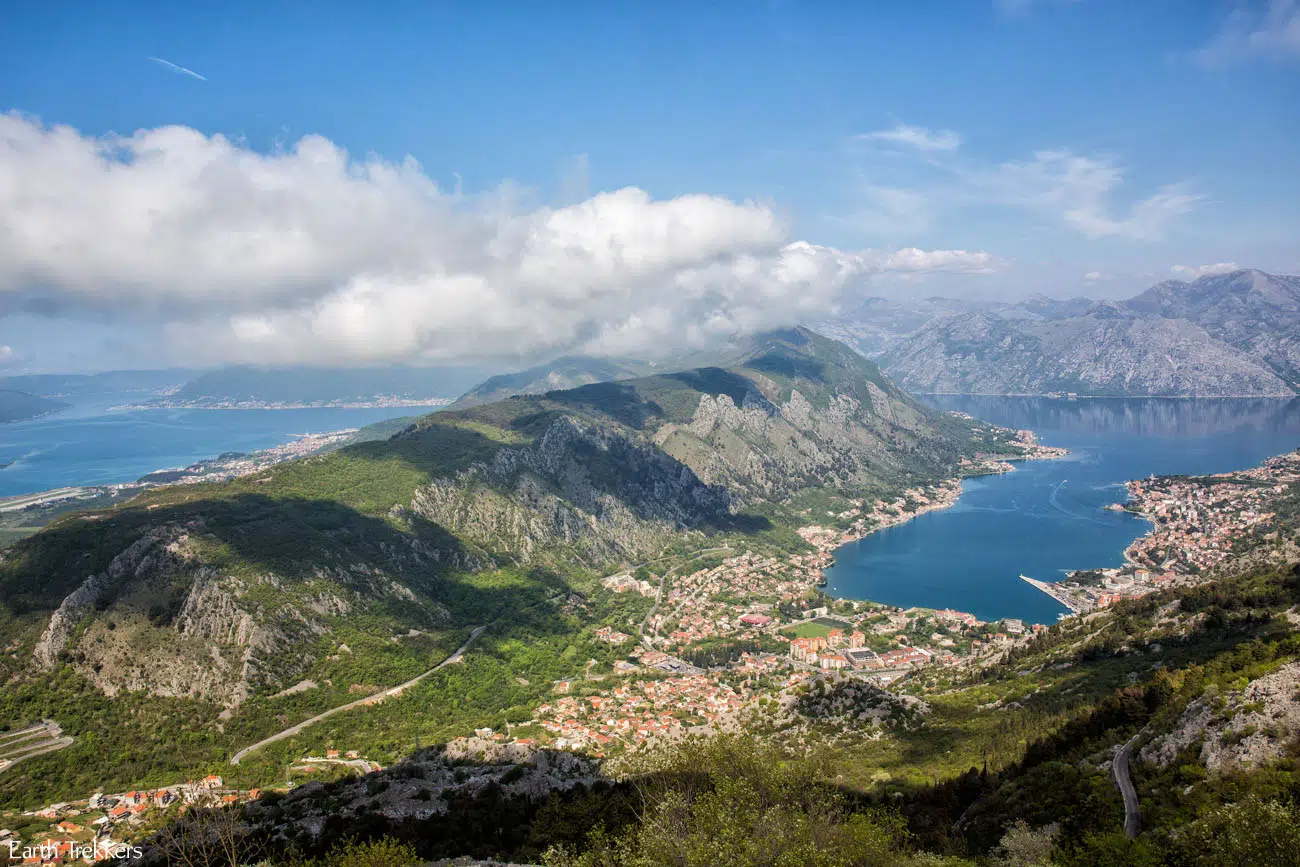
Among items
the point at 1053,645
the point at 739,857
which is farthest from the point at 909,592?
the point at 739,857

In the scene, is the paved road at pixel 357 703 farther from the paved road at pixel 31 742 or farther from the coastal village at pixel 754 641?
the paved road at pixel 31 742

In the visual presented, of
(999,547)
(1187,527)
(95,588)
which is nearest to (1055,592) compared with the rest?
(999,547)

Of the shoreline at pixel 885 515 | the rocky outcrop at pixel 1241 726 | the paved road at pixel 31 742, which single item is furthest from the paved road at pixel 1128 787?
the shoreline at pixel 885 515

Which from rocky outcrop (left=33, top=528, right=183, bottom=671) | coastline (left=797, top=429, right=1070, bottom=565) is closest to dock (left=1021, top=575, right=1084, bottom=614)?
coastline (left=797, top=429, right=1070, bottom=565)

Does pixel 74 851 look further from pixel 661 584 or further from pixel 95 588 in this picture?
pixel 661 584

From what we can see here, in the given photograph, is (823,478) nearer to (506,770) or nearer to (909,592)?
(909,592)

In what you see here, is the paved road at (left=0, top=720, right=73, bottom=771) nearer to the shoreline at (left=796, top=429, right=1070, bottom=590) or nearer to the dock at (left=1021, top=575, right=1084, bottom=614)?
the shoreline at (left=796, top=429, right=1070, bottom=590)
